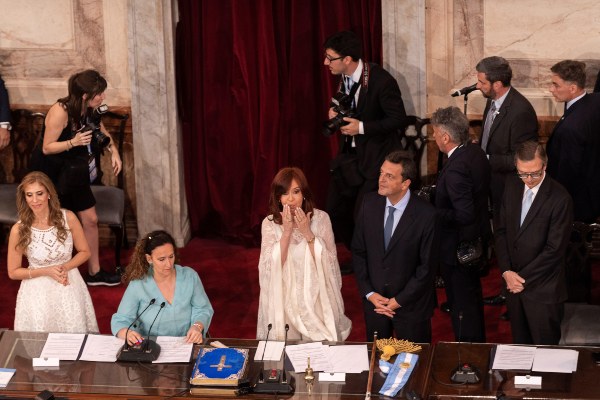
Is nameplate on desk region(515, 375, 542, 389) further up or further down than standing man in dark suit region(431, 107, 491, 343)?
further down

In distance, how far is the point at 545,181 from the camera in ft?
20.0

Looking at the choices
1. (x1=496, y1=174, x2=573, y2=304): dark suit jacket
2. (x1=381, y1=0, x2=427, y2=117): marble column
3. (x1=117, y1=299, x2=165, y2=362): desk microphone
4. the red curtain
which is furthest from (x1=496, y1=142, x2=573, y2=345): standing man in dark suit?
the red curtain

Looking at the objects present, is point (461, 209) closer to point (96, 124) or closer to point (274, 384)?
point (274, 384)

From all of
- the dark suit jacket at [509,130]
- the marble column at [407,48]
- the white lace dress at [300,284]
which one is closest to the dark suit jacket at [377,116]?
the marble column at [407,48]

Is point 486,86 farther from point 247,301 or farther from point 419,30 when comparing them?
point 247,301

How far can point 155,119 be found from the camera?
878 cm

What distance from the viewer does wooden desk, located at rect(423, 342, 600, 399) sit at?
203 inches

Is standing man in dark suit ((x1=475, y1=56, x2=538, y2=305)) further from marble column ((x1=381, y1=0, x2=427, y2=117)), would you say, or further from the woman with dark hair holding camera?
the woman with dark hair holding camera

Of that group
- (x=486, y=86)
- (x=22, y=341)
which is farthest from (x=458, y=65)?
(x=22, y=341)

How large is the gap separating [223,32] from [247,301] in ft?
7.23

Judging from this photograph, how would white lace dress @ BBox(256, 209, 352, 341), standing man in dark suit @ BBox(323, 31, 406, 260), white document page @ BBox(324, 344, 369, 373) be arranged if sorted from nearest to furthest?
white document page @ BBox(324, 344, 369, 373)
white lace dress @ BBox(256, 209, 352, 341)
standing man in dark suit @ BBox(323, 31, 406, 260)

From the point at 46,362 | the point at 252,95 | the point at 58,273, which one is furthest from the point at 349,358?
the point at 252,95

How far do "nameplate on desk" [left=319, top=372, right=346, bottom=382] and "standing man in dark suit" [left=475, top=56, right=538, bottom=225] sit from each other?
7.10 feet

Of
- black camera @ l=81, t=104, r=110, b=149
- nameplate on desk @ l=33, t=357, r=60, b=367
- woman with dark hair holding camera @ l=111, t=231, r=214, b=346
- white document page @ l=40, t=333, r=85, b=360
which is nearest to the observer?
nameplate on desk @ l=33, t=357, r=60, b=367
